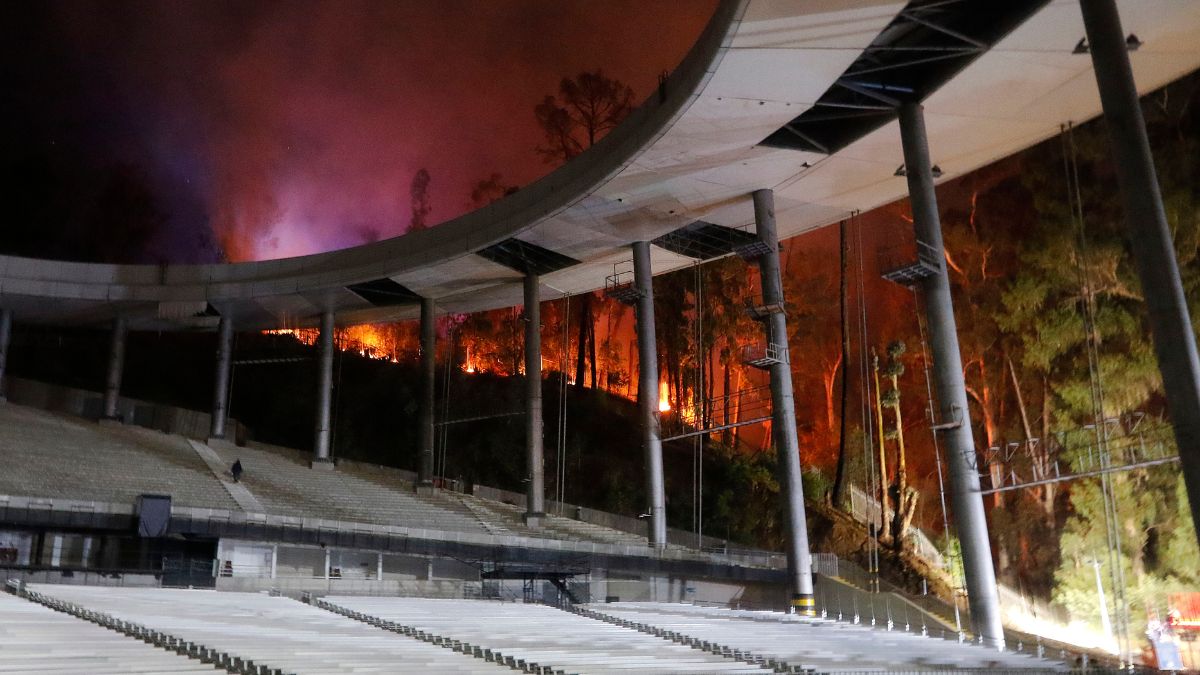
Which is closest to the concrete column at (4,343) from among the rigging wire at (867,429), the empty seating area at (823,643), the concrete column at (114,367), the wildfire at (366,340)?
the concrete column at (114,367)

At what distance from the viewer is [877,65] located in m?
21.4

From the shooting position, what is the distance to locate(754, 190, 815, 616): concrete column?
24.7m

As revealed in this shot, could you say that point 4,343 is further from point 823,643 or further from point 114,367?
point 823,643

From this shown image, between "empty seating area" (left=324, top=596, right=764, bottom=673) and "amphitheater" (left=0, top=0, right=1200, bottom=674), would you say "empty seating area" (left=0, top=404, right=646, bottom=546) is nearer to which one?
"amphitheater" (left=0, top=0, right=1200, bottom=674)

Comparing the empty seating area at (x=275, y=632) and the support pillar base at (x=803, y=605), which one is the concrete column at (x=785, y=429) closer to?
the support pillar base at (x=803, y=605)

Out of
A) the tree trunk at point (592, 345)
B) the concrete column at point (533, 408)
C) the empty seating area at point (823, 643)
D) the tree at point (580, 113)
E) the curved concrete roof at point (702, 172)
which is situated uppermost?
the tree at point (580, 113)

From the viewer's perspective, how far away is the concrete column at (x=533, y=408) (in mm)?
32688

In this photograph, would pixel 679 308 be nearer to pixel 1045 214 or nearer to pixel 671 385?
pixel 671 385

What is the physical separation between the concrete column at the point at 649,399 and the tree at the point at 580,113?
56.4 ft

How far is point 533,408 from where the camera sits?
3328 centimetres

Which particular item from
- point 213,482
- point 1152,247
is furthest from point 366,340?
point 1152,247

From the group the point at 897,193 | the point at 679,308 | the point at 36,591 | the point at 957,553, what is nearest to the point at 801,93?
the point at 897,193

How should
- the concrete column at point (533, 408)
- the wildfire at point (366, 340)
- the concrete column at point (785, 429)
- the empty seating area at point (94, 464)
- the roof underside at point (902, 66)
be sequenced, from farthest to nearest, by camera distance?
the wildfire at point (366, 340)
the concrete column at point (533, 408)
the empty seating area at point (94, 464)
the concrete column at point (785, 429)
the roof underside at point (902, 66)

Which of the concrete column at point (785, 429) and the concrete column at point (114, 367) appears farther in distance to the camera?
the concrete column at point (114, 367)
